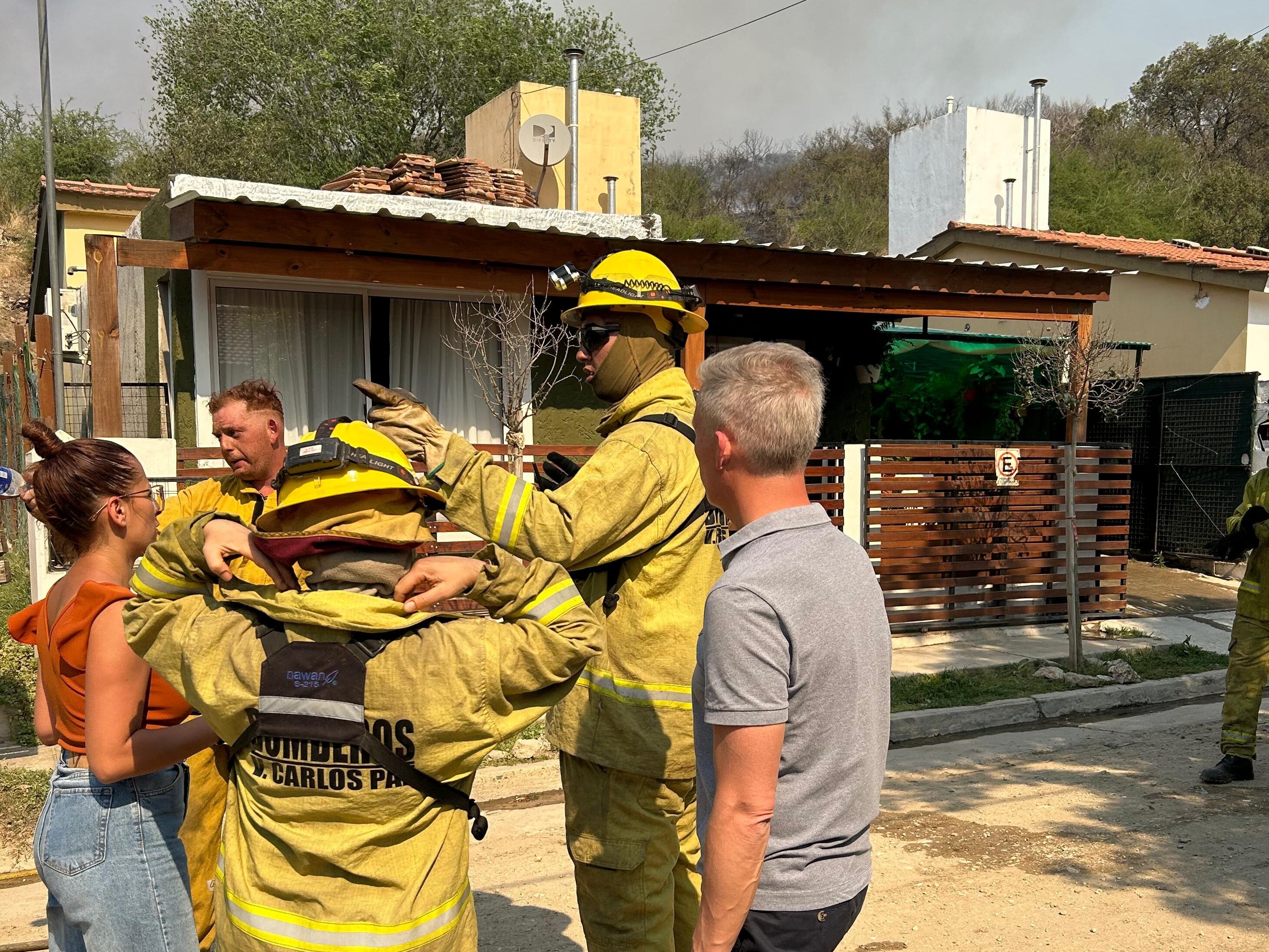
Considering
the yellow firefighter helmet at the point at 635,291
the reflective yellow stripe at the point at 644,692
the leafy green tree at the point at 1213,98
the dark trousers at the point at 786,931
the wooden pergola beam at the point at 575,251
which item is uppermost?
the leafy green tree at the point at 1213,98

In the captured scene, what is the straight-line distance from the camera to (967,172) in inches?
783

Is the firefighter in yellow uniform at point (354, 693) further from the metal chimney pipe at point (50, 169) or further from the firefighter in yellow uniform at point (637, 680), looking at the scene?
the metal chimney pipe at point (50, 169)

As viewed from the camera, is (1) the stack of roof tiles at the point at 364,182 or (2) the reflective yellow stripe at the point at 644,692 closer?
(2) the reflective yellow stripe at the point at 644,692

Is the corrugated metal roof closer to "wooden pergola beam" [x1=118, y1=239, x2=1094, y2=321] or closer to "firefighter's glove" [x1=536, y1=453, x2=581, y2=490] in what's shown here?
"wooden pergola beam" [x1=118, y1=239, x2=1094, y2=321]

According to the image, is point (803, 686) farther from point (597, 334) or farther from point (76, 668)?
point (76, 668)

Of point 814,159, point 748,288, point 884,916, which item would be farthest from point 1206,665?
point 814,159

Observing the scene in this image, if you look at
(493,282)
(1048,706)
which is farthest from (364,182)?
(1048,706)

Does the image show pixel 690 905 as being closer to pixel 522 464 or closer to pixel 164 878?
pixel 164 878

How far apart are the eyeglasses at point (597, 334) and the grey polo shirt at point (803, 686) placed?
123cm

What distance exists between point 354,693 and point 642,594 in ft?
3.80

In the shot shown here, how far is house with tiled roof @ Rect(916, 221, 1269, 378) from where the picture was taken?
14.5 m

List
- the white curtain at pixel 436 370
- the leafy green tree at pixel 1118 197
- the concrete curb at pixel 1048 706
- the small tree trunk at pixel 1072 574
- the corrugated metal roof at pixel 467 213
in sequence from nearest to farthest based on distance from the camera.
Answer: the concrete curb at pixel 1048 706 < the corrugated metal roof at pixel 467 213 < the small tree trunk at pixel 1072 574 < the white curtain at pixel 436 370 < the leafy green tree at pixel 1118 197

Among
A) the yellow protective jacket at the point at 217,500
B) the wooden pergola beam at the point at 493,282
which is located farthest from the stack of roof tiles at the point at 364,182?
the yellow protective jacket at the point at 217,500

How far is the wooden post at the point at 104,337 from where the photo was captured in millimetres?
7539
